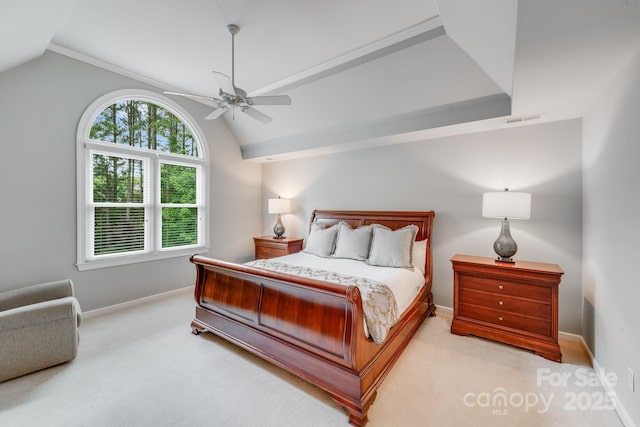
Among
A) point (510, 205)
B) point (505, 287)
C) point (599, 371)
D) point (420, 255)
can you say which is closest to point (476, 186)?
point (510, 205)

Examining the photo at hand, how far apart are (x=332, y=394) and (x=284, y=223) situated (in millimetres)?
3780

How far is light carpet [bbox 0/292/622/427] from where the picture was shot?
5.72 ft

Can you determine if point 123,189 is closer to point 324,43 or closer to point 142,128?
point 142,128

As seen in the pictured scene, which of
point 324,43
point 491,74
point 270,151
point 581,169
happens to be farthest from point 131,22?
point 581,169

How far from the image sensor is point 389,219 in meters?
3.84

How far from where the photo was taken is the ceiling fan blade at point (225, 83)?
2.21m

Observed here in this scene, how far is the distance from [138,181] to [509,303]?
4.90m

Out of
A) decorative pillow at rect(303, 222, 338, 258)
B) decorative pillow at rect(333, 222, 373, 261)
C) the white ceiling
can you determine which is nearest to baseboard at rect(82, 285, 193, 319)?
decorative pillow at rect(303, 222, 338, 258)

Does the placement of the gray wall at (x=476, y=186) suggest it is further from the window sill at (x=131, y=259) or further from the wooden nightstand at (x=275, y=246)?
the window sill at (x=131, y=259)

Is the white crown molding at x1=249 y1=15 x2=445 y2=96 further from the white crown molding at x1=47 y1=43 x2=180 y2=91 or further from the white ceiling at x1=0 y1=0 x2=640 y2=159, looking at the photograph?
the white crown molding at x1=47 y1=43 x2=180 y2=91

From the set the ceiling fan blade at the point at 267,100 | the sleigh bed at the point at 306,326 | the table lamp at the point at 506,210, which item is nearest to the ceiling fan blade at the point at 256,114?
the ceiling fan blade at the point at 267,100

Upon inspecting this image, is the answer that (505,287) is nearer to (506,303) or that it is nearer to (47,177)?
(506,303)

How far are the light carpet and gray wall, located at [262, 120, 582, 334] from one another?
98 cm

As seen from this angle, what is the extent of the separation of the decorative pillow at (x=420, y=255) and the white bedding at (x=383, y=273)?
16cm
